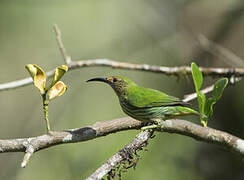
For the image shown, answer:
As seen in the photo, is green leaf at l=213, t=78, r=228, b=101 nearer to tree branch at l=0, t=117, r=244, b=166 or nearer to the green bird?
the green bird

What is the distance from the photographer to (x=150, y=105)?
2451 mm

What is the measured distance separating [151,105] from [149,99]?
106 mm

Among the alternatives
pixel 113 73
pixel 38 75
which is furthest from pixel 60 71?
pixel 113 73

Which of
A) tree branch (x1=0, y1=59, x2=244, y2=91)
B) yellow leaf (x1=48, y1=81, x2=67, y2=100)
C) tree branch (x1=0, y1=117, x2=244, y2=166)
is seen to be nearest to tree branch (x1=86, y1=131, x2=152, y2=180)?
tree branch (x1=0, y1=117, x2=244, y2=166)

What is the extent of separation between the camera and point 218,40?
17.1ft

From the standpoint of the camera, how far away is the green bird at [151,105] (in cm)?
234

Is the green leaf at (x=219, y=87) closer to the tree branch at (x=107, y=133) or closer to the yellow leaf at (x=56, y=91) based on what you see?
the tree branch at (x=107, y=133)

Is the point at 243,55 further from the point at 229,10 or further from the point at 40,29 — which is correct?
the point at 40,29

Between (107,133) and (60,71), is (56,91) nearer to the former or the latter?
(60,71)

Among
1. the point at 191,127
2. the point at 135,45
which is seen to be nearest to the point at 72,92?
the point at 135,45

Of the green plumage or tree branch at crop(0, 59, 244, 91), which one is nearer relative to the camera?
the green plumage

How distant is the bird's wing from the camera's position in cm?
244

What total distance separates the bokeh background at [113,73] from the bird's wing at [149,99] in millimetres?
794

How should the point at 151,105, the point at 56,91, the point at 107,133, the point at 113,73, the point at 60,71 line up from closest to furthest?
the point at 60,71 < the point at 56,91 < the point at 107,133 < the point at 151,105 < the point at 113,73
